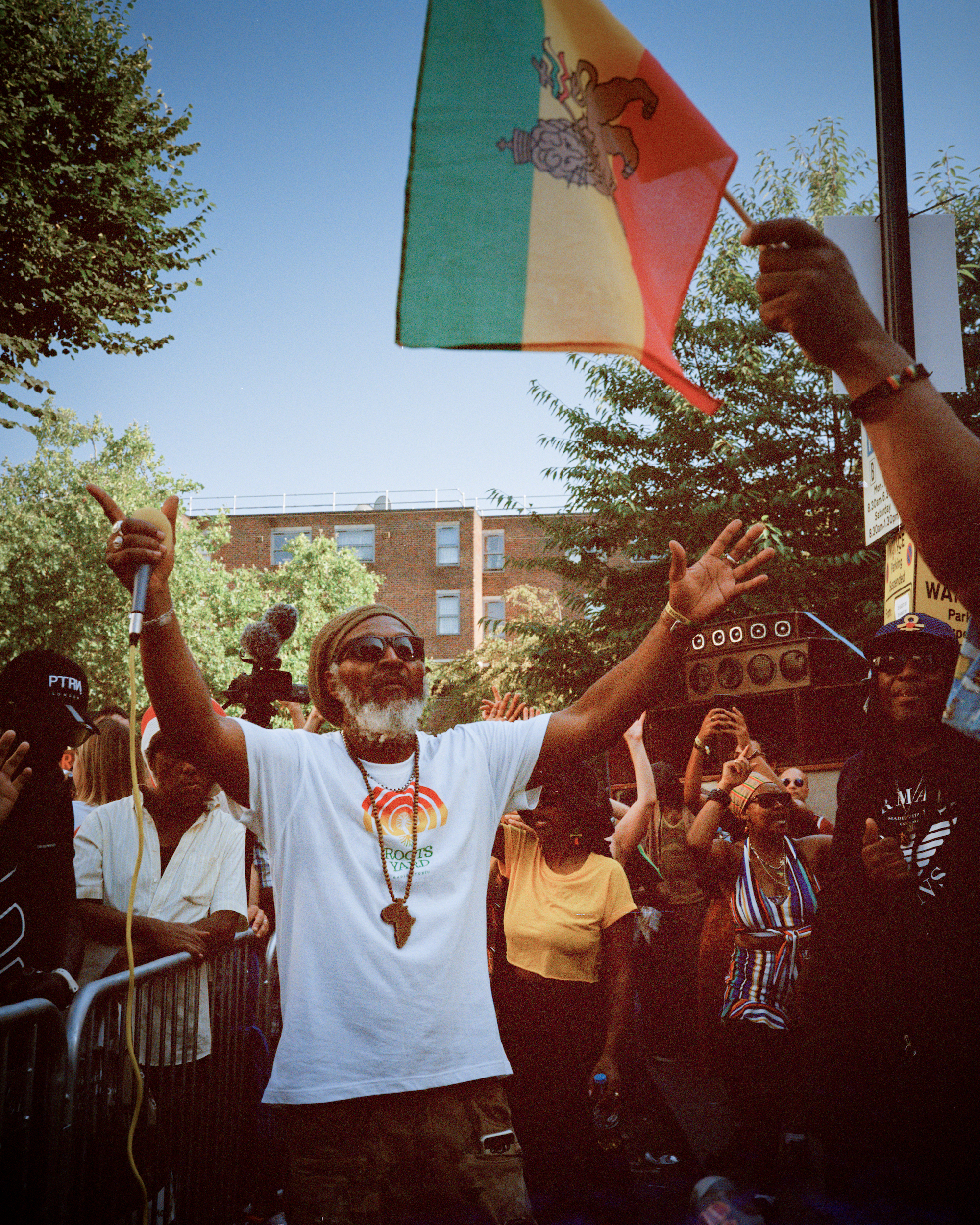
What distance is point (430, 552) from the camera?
127 feet

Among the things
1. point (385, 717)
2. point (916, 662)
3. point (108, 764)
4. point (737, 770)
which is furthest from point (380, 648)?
point (108, 764)

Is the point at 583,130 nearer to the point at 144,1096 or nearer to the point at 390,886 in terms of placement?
the point at 390,886

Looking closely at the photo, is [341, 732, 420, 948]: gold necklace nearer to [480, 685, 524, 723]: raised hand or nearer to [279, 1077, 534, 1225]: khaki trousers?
[279, 1077, 534, 1225]: khaki trousers

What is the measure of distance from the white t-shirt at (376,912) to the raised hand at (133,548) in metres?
0.53

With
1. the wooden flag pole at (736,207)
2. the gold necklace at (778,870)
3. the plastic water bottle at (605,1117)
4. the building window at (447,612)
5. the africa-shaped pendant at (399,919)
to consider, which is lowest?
the plastic water bottle at (605,1117)

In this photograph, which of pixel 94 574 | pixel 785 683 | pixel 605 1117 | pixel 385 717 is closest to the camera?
pixel 385 717

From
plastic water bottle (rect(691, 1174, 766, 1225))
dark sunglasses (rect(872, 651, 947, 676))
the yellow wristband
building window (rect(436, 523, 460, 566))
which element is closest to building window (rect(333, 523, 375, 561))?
building window (rect(436, 523, 460, 566))

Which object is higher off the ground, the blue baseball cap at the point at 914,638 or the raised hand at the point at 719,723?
the blue baseball cap at the point at 914,638

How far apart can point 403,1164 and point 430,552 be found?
36.6m

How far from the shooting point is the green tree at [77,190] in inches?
425

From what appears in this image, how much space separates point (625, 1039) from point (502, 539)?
118 ft

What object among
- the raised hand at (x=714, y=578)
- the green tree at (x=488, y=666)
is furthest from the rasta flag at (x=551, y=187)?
the green tree at (x=488, y=666)

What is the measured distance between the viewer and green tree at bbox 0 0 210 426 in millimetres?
10797

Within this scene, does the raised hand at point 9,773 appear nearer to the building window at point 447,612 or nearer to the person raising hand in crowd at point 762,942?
the person raising hand in crowd at point 762,942
